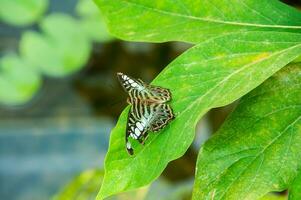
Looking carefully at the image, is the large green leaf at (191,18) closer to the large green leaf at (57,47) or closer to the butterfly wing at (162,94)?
the butterfly wing at (162,94)

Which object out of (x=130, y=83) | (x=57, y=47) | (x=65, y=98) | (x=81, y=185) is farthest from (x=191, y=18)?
(x=65, y=98)

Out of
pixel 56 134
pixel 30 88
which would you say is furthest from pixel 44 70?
pixel 56 134

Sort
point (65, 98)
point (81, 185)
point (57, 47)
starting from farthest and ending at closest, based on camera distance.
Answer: point (65, 98), point (57, 47), point (81, 185)

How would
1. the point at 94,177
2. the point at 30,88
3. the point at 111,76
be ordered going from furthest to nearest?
the point at 111,76
the point at 30,88
the point at 94,177

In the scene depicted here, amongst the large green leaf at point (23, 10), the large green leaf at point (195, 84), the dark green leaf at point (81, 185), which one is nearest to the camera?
the large green leaf at point (195, 84)

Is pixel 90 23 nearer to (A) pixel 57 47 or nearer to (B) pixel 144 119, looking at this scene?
(A) pixel 57 47

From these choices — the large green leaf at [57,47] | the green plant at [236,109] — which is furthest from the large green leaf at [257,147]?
the large green leaf at [57,47]

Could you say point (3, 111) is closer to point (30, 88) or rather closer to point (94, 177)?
point (30, 88)
